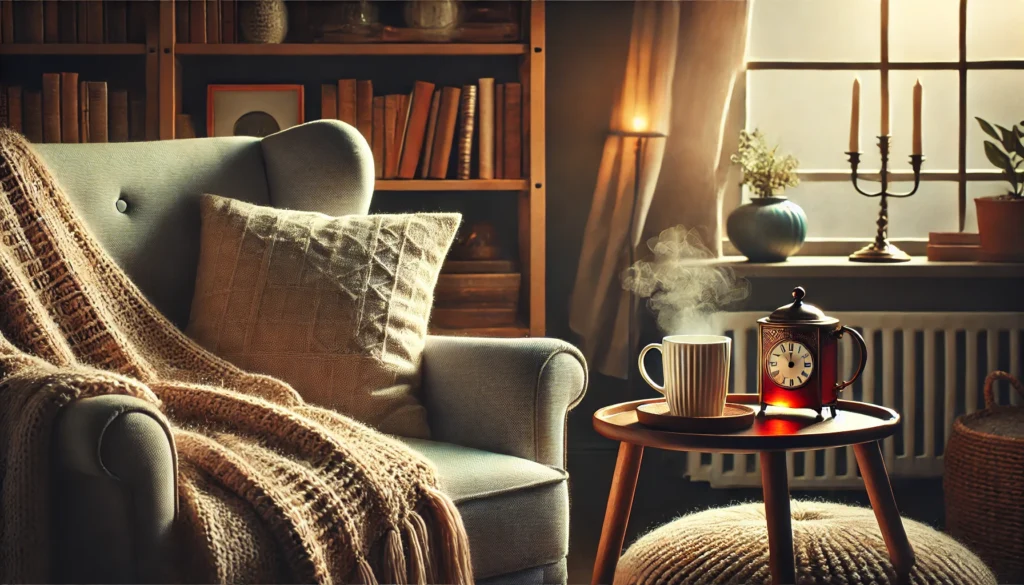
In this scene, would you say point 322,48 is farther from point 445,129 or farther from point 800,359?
point 800,359

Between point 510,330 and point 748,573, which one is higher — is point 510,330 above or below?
above

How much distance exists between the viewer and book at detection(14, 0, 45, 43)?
2.44 m

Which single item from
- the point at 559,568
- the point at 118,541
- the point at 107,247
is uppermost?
the point at 107,247

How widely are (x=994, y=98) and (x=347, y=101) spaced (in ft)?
5.69

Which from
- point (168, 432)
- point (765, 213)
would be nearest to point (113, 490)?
point (168, 432)

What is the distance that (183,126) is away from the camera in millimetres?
2520

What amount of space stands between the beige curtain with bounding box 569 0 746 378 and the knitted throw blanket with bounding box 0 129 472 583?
124 cm

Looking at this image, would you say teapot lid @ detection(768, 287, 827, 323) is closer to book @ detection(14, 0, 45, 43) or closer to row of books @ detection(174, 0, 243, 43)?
row of books @ detection(174, 0, 243, 43)

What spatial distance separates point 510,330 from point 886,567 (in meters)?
1.22

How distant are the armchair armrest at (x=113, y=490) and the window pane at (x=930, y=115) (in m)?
2.29

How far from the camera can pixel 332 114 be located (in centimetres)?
250

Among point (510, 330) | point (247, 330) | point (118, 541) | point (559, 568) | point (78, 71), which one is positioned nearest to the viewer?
point (118, 541)

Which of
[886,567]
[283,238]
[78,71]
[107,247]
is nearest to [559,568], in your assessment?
[886,567]

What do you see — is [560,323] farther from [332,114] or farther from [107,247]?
[107,247]
